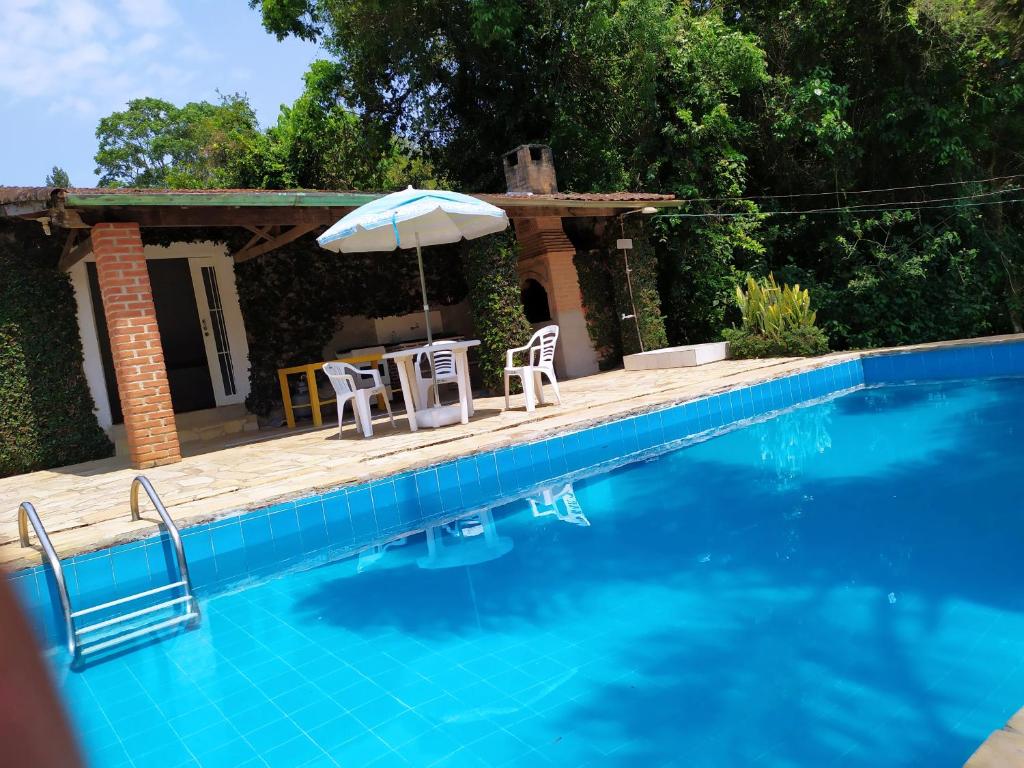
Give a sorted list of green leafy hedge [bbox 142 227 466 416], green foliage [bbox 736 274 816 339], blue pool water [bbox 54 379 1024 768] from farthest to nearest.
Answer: green foliage [bbox 736 274 816 339] < green leafy hedge [bbox 142 227 466 416] < blue pool water [bbox 54 379 1024 768]

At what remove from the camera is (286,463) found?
7168 mm

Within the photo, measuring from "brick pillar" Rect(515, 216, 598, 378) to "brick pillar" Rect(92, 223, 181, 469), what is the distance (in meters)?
7.05

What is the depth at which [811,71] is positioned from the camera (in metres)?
14.1

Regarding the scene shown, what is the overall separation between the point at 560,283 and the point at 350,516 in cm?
819

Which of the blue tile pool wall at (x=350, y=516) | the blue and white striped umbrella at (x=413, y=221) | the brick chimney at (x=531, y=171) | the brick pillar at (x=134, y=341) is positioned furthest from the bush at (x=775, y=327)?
the brick pillar at (x=134, y=341)

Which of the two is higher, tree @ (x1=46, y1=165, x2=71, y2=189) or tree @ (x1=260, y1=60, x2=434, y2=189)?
tree @ (x1=46, y1=165, x2=71, y2=189)

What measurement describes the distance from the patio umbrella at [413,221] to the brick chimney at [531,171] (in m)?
4.62

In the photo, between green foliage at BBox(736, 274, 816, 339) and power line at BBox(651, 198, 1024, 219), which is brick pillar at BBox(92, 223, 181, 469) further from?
power line at BBox(651, 198, 1024, 219)

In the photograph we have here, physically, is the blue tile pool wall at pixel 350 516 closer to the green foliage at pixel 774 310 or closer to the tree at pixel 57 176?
the green foliage at pixel 774 310

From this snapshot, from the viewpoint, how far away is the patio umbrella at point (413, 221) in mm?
7527

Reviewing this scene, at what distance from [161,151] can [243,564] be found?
1576 inches

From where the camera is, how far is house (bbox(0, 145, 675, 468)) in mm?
7680

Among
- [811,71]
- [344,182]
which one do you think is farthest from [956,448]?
[344,182]

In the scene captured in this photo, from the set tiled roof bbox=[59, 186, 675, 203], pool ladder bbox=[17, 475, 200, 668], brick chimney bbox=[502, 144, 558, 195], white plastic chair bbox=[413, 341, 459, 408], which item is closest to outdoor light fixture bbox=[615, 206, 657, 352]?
tiled roof bbox=[59, 186, 675, 203]
